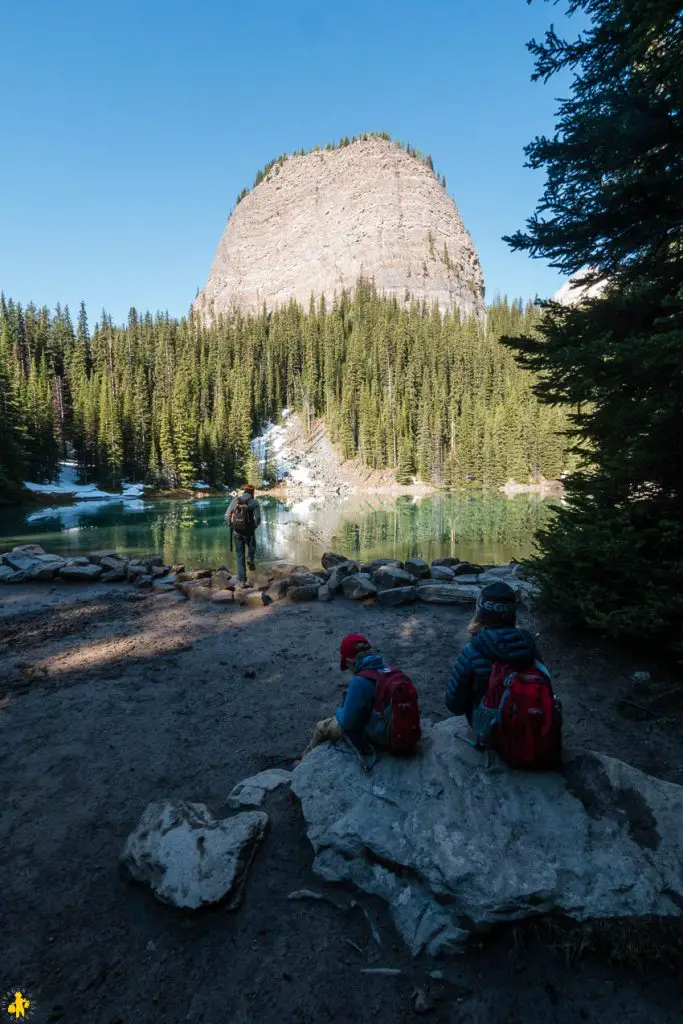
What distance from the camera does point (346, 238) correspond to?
144m

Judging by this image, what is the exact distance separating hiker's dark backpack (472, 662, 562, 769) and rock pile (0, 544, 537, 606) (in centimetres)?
690

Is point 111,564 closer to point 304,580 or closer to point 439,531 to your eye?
point 304,580

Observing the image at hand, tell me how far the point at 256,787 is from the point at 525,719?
2606 millimetres

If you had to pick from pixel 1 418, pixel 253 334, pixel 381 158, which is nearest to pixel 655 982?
pixel 1 418

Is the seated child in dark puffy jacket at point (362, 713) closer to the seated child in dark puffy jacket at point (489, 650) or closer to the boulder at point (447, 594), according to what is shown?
the seated child in dark puffy jacket at point (489, 650)

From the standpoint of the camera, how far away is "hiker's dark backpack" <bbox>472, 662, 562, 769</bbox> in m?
3.50

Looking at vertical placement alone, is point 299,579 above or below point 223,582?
above

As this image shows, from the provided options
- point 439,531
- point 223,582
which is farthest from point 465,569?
point 439,531

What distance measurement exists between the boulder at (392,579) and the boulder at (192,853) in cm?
820

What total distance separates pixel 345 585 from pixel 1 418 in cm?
4781

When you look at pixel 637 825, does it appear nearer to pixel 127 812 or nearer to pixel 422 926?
pixel 422 926

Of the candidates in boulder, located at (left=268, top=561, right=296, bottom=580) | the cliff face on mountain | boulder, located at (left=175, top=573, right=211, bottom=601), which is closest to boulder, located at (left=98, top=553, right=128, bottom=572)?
boulder, located at (left=175, top=573, right=211, bottom=601)

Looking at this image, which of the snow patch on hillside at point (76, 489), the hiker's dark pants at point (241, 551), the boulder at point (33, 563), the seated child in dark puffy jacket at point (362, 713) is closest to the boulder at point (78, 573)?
the boulder at point (33, 563)

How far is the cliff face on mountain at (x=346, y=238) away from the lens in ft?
454
